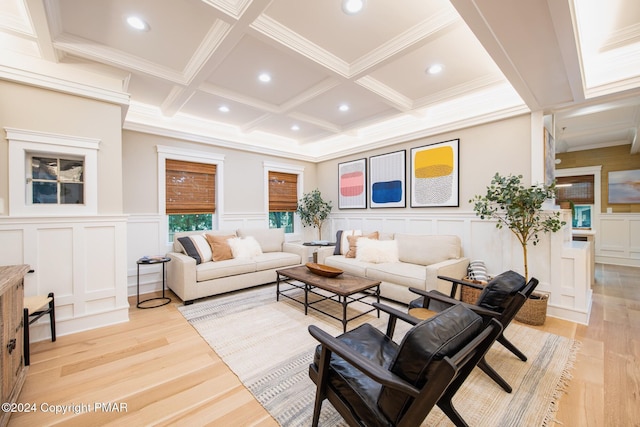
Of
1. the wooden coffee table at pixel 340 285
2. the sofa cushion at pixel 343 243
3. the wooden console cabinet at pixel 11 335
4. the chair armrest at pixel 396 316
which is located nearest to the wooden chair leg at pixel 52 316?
the wooden console cabinet at pixel 11 335

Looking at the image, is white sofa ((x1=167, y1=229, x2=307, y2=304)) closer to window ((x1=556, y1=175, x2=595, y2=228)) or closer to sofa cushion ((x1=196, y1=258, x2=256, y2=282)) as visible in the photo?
sofa cushion ((x1=196, y1=258, x2=256, y2=282))

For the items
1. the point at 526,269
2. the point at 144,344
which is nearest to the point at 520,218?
the point at 526,269

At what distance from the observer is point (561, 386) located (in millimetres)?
1816

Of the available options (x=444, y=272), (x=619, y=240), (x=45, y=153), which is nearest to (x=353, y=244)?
(x=444, y=272)

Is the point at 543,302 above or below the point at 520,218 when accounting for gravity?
below

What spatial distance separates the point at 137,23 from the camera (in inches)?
83.7

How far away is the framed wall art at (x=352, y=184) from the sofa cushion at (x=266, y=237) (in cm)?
160

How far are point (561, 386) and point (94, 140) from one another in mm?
4630

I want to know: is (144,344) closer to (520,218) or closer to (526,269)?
(526,269)

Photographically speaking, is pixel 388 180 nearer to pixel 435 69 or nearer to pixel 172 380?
pixel 435 69

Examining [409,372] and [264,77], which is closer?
[409,372]

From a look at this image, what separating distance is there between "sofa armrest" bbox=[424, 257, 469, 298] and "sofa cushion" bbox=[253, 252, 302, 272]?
7.40 feet

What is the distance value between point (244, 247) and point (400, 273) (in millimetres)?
2401

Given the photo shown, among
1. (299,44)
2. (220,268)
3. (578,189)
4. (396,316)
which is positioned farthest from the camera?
(578,189)
